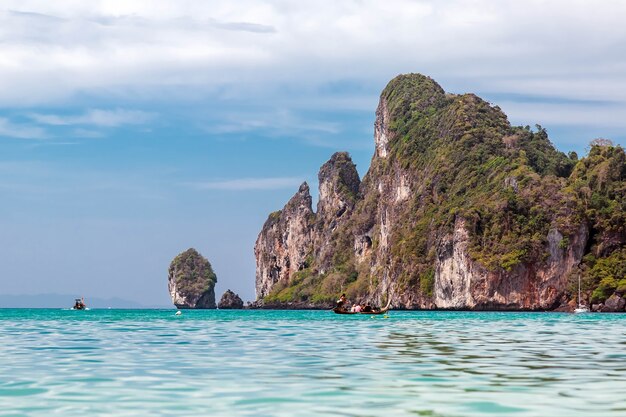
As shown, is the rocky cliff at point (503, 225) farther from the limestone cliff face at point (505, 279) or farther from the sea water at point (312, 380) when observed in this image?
the sea water at point (312, 380)

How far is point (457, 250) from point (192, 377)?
138896 mm

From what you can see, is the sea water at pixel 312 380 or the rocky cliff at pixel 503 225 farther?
the rocky cliff at pixel 503 225

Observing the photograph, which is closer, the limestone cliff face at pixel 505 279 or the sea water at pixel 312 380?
the sea water at pixel 312 380

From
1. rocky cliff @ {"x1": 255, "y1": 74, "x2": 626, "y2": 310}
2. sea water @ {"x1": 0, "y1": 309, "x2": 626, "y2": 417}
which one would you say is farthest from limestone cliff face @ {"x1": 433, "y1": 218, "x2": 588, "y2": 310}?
sea water @ {"x1": 0, "y1": 309, "x2": 626, "y2": 417}

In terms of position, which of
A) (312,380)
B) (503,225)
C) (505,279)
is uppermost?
(503,225)

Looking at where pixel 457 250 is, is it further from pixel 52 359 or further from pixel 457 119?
pixel 52 359

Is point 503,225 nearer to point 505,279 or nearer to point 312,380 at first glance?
point 505,279

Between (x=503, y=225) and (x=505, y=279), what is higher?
(x=503, y=225)

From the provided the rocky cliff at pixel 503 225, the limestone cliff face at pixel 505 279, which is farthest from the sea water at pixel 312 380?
the limestone cliff face at pixel 505 279

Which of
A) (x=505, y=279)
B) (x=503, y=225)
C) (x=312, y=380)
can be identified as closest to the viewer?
(x=312, y=380)

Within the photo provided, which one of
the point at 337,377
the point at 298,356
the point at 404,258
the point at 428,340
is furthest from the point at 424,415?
the point at 404,258

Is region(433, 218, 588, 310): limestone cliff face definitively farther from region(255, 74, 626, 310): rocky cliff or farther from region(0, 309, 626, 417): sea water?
region(0, 309, 626, 417): sea water

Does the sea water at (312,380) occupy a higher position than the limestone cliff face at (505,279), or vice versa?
the limestone cliff face at (505,279)

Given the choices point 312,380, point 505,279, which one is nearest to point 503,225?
point 505,279
